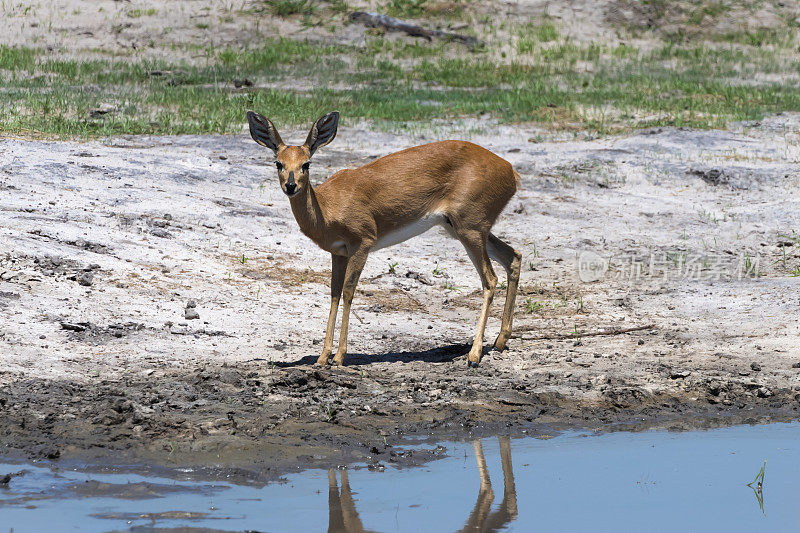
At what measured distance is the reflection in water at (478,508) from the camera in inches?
201

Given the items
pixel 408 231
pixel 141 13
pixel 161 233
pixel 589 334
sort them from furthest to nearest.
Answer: pixel 141 13 → pixel 161 233 → pixel 589 334 → pixel 408 231

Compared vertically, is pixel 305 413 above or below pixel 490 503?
below

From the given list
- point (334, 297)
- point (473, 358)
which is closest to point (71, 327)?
point (334, 297)

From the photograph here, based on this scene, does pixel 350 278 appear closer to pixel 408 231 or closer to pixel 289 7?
pixel 408 231

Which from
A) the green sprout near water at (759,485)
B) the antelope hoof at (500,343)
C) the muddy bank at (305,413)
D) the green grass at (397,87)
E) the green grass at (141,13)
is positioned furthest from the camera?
the green grass at (141,13)

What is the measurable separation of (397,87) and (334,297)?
42.3 ft

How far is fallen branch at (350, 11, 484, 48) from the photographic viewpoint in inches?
1009

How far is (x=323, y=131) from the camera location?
304 inches

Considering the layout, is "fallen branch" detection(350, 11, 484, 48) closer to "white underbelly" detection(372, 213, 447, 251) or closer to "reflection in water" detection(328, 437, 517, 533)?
"white underbelly" detection(372, 213, 447, 251)

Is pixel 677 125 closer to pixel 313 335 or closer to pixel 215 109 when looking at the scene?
pixel 215 109

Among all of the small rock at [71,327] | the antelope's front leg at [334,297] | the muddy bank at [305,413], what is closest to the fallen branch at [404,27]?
the antelope's front leg at [334,297]

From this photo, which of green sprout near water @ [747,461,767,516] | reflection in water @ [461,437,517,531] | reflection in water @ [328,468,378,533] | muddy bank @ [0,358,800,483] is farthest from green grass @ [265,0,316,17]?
green sprout near water @ [747,461,767,516]

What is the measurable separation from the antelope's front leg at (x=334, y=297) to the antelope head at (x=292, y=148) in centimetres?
80

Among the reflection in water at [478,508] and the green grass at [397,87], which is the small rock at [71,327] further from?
the green grass at [397,87]
